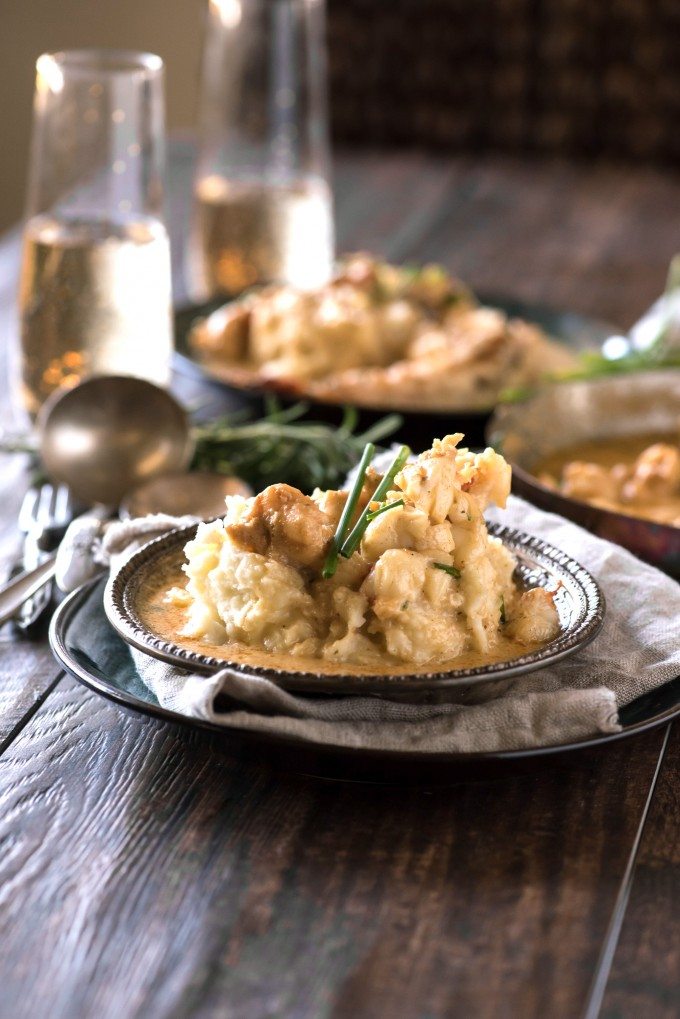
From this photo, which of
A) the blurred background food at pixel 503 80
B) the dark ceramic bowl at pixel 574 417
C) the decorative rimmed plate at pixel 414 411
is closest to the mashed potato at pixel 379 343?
the decorative rimmed plate at pixel 414 411

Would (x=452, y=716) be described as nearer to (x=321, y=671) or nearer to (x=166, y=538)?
(x=321, y=671)

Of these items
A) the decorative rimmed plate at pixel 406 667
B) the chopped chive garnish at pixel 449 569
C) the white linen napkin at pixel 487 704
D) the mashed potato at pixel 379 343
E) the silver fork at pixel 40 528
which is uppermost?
the chopped chive garnish at pixel 449 569

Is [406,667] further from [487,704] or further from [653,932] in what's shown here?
[653,932]

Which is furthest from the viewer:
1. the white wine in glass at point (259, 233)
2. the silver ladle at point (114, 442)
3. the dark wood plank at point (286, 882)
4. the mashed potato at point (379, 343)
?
the white wine in glass at point (259, 233)

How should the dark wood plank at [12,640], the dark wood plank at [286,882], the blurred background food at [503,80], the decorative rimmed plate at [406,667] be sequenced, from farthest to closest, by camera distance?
the blurred background food at [503,80] < the dark wood plank at [12,640] < the decorative rimmed plate at [406,667] < the dark wood plank at [286,882]

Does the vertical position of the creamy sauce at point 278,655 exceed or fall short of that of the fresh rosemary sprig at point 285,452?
it exceeds it

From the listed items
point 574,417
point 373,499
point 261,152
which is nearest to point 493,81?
point 261,152

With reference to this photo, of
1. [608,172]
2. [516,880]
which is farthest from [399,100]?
[516,880]

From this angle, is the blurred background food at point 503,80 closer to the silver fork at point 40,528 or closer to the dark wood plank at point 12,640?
the dark wood plank at point 12,640
